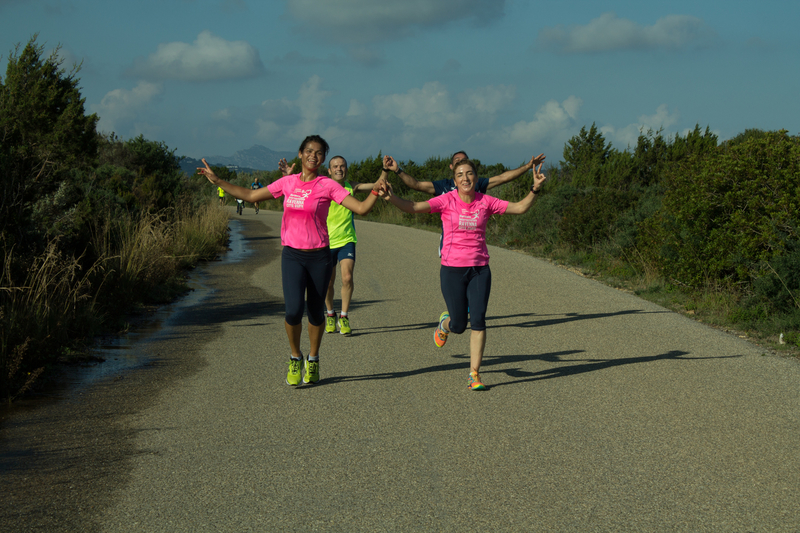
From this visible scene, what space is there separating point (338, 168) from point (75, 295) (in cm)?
326

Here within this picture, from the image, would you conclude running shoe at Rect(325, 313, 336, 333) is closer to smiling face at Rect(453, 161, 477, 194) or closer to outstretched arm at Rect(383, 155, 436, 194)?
outstretched arm at Rect(383, 155, 436, 194)

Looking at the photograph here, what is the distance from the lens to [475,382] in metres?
5.86

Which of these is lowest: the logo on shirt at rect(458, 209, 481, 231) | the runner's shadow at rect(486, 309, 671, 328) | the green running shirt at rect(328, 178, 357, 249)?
the runner's shadow at rect(486, 309, 671, 328)

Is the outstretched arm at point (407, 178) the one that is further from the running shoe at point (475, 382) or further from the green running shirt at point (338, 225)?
the running shoe at point (475, 382)

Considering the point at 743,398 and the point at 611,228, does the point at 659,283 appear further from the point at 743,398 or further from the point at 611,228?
the point at 743,398

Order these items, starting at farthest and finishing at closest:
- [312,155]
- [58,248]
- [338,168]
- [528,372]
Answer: [58,248] → [338,168] → [528,372] → [312,155]

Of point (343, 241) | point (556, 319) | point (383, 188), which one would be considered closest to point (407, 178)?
point (343, 241)

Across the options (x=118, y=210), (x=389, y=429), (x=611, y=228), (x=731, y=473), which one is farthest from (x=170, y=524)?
(x=611, y=228)

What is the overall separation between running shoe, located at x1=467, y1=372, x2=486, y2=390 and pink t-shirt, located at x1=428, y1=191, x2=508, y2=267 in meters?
0.97

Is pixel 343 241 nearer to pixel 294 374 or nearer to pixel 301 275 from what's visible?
pixel 301 275

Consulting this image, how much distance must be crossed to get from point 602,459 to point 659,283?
8063 millimetres

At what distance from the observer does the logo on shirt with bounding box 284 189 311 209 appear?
5785 millimetres

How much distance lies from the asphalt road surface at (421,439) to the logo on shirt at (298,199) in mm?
1606

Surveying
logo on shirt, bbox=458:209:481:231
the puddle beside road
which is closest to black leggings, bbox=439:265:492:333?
logo on shirt, bbox=458:209:481:231
